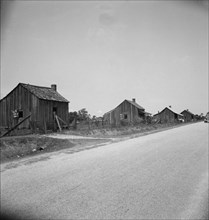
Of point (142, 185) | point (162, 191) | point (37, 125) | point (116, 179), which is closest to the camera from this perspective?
point (162, 191)

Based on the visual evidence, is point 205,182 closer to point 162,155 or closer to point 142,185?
point 142,185

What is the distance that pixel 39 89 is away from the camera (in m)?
25.1

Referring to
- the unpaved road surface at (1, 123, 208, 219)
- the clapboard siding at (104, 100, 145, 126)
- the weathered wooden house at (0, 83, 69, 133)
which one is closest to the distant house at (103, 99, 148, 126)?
the clapboard siding at (104, 100, 145, 126)

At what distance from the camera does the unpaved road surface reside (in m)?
3.90

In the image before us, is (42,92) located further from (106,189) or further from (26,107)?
(106,189)

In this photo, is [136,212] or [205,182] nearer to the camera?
[136,212]

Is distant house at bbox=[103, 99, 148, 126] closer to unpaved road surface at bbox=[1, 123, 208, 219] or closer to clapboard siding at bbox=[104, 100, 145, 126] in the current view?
clapboard siding at bbox=[104, 100, 145, 126]

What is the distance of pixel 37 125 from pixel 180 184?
16.7 metres

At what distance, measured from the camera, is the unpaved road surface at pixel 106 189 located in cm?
390

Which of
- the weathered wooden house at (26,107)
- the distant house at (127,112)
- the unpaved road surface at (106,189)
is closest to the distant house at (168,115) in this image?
the distant house at (127,112)

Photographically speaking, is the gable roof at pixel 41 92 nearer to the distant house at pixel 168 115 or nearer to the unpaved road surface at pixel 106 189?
the unpaved road surface at pixel 106 189

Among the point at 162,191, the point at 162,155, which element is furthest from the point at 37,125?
the point at 162,191

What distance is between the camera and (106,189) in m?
4.95

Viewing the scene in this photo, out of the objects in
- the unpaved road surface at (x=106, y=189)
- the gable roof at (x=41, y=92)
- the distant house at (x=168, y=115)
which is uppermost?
the gable roof at (x=41, y=92)
